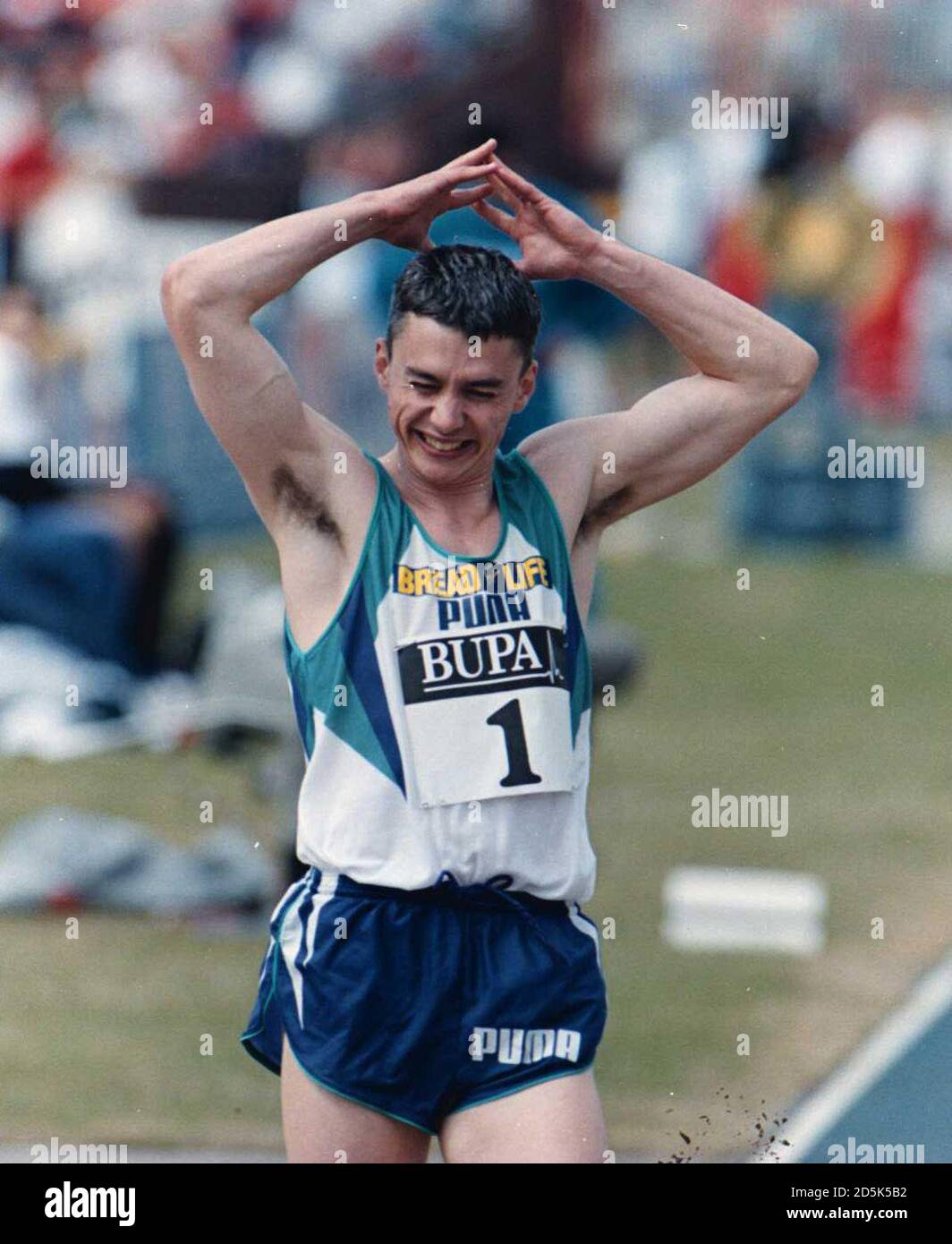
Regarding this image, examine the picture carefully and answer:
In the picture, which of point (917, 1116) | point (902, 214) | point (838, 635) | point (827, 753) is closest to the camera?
point (917, 1116)

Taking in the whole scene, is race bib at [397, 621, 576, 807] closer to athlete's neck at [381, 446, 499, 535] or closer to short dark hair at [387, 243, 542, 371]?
athlete's neck at [381, 446, 499, 535]

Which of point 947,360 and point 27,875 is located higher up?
point 947,360

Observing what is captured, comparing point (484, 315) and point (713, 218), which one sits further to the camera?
point (713, 218)

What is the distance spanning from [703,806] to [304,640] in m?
5.42

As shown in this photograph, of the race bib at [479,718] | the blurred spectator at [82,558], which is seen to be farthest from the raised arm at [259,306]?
the blurred spectator at [82,558]

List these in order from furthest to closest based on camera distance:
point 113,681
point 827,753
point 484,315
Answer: point 113,681
point 827,753
point 484,315

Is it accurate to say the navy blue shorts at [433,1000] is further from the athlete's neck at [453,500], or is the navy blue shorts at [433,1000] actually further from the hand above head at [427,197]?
the hand above head at [427,197]

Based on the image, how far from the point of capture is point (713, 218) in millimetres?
17750

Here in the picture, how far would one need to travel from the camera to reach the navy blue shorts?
341cm

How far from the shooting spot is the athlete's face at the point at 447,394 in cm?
339

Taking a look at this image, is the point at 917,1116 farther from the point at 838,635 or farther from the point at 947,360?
the point at 947,360

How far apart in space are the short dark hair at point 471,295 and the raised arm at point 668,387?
12 centimetres

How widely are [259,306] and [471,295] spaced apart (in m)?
0.37

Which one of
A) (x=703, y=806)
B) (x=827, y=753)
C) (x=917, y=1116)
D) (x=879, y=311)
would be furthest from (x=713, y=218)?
(x=917, y=1116)
